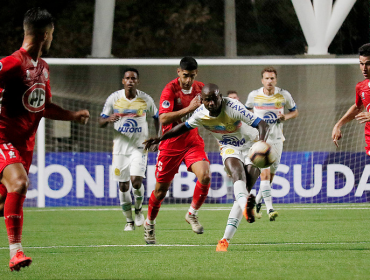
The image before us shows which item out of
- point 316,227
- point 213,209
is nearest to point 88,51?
point 213,209

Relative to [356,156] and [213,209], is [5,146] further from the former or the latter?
[356,156]

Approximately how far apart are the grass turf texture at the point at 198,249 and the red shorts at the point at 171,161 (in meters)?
0.81

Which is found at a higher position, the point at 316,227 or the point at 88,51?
the point at 88,51

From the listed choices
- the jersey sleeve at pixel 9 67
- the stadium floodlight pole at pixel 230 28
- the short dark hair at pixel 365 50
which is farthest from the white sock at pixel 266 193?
the stadium floodlight pole at pixel 230 28

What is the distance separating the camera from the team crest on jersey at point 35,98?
533cm

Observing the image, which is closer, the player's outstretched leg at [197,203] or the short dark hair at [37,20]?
the short dark hair at [37,20]

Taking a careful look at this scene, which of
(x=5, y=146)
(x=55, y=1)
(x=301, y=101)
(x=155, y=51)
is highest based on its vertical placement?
(x=55, y=1)

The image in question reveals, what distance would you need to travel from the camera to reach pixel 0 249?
23.3 ft

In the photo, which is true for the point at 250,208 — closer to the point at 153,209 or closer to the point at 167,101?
the point at 153,209

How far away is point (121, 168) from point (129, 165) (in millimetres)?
157

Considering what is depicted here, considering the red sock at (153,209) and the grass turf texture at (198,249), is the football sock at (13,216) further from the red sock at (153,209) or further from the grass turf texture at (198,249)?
the red sock at (153,209)

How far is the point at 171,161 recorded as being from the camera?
25.6 feet

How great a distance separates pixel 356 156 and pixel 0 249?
30.7 ft

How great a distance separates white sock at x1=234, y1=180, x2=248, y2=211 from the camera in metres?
6.29
